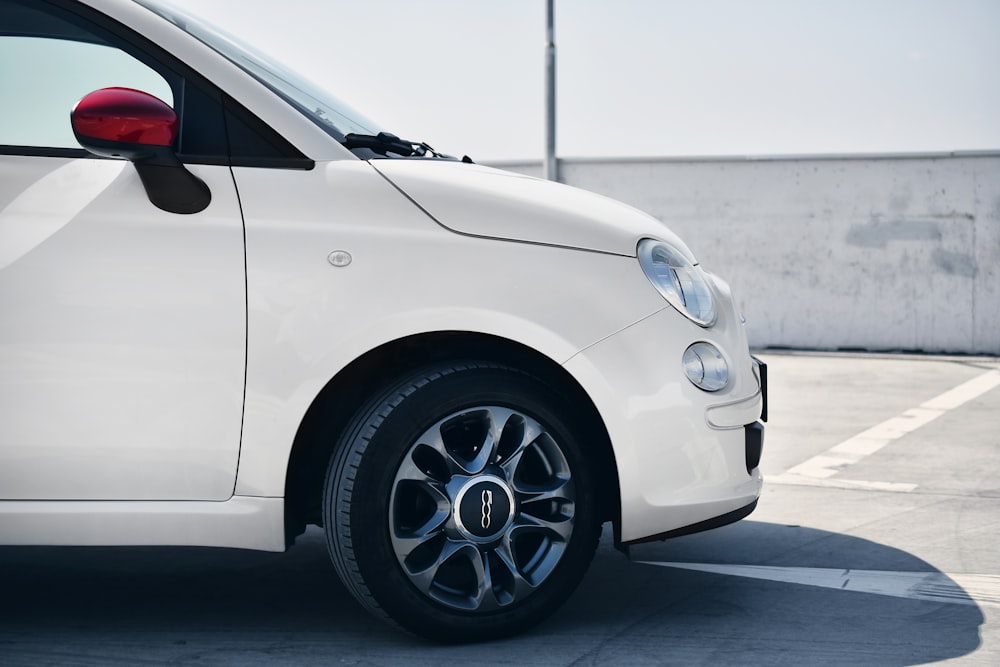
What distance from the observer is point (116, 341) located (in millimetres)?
3139

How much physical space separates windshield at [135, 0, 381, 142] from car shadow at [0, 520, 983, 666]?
1.44 meters

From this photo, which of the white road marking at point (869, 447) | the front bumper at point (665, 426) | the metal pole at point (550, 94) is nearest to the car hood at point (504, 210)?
the front bumper at point (665, 426)

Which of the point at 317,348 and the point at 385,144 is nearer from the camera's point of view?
the point at 317,348

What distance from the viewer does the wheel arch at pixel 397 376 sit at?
3.32m

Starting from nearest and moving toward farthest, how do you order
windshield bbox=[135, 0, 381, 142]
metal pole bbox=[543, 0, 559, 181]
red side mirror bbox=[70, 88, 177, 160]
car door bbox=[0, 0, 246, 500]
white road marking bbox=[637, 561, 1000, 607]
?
red side mirror bbox=[70, 88, 177, 160], car door bbox=[0, 0, 246, 500], windshield bbox=[135, 0, 381, 142], white road marking bbox=[637, 561, 1000, 607], metal pole bbox=[543, 0, 559, 181]

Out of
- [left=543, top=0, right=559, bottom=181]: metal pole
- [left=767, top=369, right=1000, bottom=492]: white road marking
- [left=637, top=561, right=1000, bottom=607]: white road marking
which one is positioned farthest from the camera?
[left=543, top=0, right=559, bottom=181]: metal pole

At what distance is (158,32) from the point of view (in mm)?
3326

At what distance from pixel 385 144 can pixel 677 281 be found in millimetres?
946

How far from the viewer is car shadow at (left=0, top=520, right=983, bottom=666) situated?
10.7 feet

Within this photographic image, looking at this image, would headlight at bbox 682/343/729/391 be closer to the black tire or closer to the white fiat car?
the white fiat car

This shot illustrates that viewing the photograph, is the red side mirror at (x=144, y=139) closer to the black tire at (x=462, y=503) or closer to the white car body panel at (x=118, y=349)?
the white car body panel at (x=118, y=349)

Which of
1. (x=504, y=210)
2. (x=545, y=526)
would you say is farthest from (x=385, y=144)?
(x=545, y=526)

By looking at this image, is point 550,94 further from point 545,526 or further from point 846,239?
point 545,526

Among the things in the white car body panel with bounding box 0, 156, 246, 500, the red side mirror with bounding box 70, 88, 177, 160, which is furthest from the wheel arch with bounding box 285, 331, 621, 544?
the red side mirror with bounding box 70, 88, 177, 160
